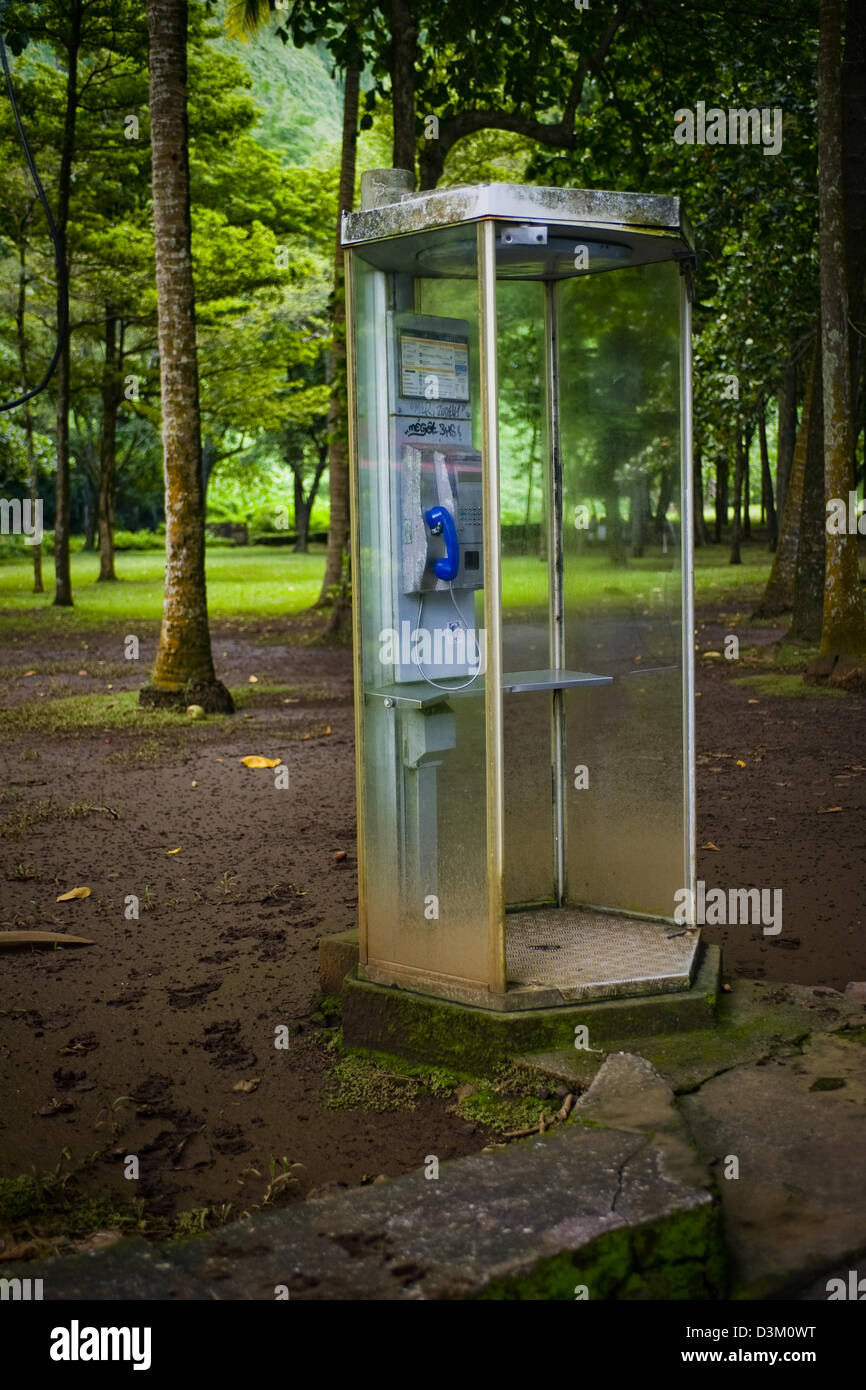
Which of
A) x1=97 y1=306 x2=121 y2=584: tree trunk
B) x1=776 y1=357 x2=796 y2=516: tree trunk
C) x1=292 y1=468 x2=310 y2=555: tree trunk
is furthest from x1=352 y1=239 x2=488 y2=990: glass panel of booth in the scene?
x1=292 y1=468 x2=310 y2=555: tree trunk

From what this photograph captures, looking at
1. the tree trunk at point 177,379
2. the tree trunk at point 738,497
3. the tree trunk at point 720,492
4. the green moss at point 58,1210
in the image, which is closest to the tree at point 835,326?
the tree trunk at point 177,379

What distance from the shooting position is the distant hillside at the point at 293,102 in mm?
41188

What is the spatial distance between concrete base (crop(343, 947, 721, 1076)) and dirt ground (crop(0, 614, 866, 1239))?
0.76 ft

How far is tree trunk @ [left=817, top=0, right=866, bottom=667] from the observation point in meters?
12.0

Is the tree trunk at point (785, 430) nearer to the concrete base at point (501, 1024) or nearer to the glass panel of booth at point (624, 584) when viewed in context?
the glass panel of booth at point (624, 584)

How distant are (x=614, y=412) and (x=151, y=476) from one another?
40.9 metres

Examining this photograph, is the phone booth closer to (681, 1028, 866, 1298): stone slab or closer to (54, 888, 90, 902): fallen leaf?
(681, 1028, 866, 1298): stone slab

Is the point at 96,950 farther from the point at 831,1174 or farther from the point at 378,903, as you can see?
the point at 831,1174

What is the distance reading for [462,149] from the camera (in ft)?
91.1

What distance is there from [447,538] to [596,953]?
1.59 metres

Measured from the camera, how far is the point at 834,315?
12234 mm

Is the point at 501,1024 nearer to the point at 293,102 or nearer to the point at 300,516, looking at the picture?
the point at 300,516

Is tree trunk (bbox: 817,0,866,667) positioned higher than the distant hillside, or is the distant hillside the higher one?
the distant hillside

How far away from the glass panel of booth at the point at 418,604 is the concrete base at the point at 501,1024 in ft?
0.48
